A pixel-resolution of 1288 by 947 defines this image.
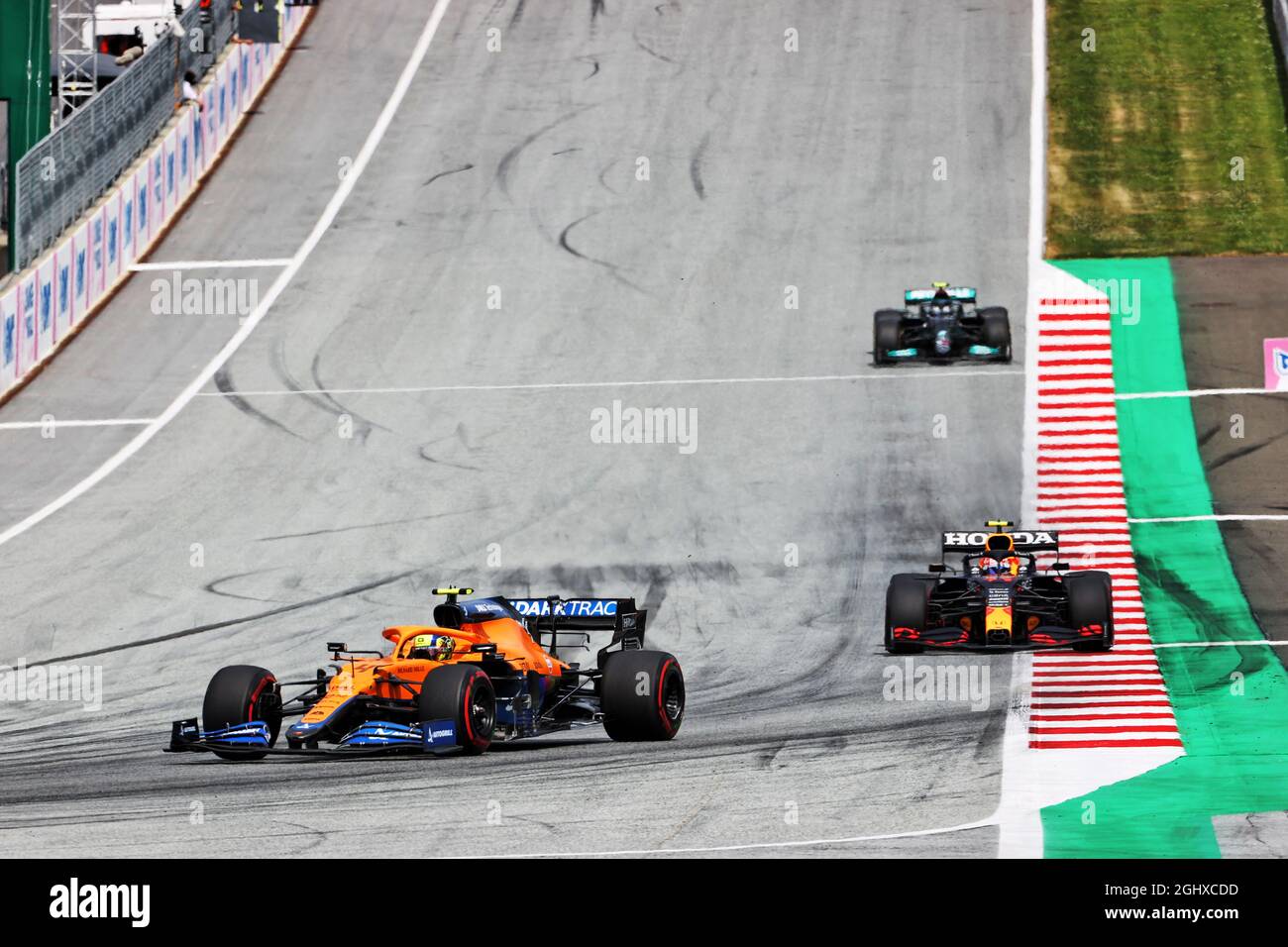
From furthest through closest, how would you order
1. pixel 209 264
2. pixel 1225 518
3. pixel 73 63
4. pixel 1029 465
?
1. pixel 73 63
2. pixel 209 264
3. pixel 1029 465
4. pixel 1225 518

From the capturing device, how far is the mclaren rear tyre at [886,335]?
2970 centimetres

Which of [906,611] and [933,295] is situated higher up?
[933,295]

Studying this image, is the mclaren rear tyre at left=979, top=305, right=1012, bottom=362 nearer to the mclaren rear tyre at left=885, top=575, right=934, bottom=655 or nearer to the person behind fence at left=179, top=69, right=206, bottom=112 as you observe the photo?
the mclaren rear tyre at left=885, top=575, right=934, bottom=655

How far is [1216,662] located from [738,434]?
10.2 m

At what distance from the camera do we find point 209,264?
3522cm

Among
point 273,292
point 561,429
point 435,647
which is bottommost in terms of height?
point 435,647

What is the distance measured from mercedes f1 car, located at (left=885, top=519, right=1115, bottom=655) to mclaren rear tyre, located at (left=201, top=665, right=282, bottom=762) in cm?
635

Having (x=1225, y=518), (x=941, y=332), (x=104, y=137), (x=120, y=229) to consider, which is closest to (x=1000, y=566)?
(x=1225, y=518)

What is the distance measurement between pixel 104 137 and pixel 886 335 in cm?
1453

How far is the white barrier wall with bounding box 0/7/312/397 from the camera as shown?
3141cm

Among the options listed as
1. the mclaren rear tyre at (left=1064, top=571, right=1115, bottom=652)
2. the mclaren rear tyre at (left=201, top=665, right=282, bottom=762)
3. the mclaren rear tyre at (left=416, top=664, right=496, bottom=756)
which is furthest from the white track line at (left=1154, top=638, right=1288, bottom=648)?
the mclaren rear tyre at (left=201, top=665, right=282, bottom=762)

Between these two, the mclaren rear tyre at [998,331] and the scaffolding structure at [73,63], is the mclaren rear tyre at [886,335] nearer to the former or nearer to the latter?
the mclaren rear tyre at [998,331]

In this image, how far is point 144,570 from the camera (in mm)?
23781

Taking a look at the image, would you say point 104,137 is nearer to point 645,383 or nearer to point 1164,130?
point 645,383
